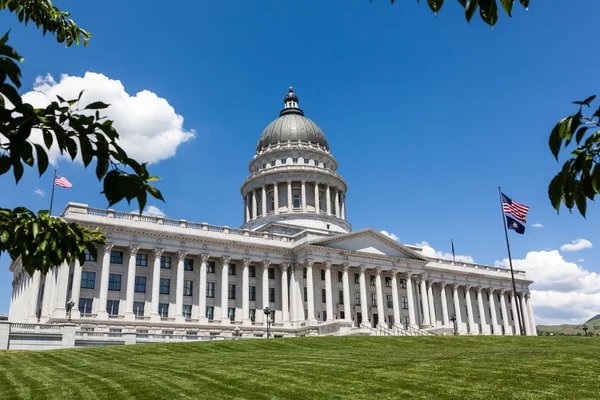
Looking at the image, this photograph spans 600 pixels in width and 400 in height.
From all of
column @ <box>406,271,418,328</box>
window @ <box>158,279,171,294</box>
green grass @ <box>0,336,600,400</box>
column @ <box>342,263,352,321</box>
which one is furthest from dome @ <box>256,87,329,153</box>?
green grass @ <box>0,336,600,400</box>

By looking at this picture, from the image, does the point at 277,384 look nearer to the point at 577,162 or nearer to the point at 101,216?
the point at 577,162

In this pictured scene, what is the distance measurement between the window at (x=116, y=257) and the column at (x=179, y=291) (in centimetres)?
686

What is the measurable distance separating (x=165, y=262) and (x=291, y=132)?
44194mm

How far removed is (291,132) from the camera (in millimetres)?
101062

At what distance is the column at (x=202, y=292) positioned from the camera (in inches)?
2486

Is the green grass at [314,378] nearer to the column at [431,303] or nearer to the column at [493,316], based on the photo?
the column at [431,303]

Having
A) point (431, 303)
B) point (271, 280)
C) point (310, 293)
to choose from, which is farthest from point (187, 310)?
point (431, 303)

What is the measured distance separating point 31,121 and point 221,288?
210 ft

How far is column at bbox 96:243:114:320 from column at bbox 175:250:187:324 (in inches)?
331

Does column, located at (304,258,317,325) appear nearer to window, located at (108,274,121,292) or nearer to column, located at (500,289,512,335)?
window, located at (108,274,121,292)

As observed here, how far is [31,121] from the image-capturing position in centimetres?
447

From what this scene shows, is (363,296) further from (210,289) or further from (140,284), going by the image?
(140,284)

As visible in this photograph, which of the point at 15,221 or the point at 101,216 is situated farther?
the point at 101,216

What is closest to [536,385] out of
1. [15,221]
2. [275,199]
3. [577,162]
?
[577,162]
